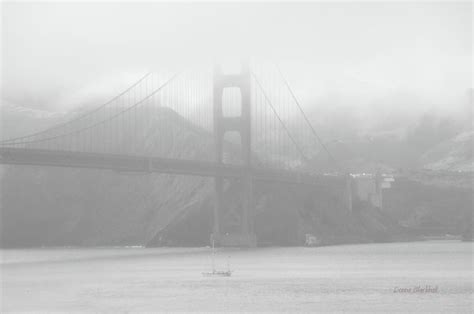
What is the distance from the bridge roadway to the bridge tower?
1.83m

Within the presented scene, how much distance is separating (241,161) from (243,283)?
4916cm

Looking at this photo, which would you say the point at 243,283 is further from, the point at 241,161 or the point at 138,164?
the point at 241,161

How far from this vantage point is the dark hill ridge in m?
130

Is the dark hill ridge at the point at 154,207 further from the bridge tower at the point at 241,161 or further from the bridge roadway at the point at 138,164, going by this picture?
the bridge roadway at the point at 138,164

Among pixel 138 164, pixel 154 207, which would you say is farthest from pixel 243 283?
pixel 154 207

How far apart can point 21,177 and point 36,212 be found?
27.1 feet

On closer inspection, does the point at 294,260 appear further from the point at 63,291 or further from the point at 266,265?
the point at 63,291

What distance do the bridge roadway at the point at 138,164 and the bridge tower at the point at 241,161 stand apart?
1830 millimetres

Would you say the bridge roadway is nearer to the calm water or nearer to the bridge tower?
the bridge tower

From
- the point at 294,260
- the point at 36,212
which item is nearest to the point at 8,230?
the point at 36,212

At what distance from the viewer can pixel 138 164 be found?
10275cm

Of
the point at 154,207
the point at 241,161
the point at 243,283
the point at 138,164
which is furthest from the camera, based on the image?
the point at 154,207

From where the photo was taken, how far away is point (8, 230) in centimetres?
15212

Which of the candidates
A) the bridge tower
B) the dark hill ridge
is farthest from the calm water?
the dark hill ridge
